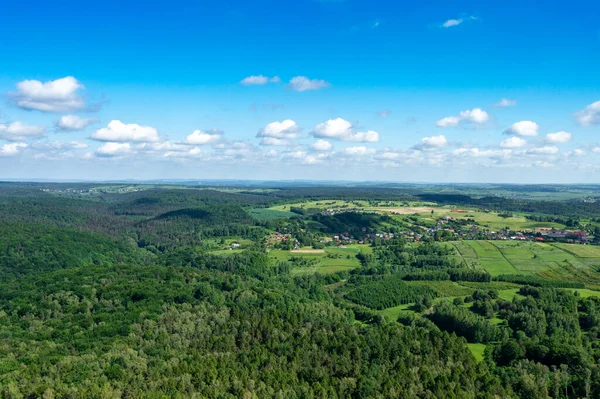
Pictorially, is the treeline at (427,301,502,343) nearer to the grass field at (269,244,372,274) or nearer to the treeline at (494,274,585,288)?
the treeline at (494,274,585,288)

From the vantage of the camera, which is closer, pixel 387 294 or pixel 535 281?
pixel 387 294

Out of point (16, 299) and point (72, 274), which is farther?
point (72, 274)

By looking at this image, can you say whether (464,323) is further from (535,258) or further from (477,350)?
(535,258)

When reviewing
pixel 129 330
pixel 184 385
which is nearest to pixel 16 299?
pixel 129 330

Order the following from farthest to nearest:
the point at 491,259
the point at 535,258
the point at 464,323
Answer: the point at 491,259 → the point at 535,258 → the point at 464,323

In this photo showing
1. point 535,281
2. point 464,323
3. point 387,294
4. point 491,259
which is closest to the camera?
point 464,323

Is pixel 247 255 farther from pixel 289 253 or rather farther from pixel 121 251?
pixel 121 251

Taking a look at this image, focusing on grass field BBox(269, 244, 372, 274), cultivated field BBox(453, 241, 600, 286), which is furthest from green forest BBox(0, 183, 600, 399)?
grass field BBox(269, 244, 372, 274)

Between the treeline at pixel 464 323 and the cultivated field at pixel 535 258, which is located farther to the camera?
the cultivated field at pixel 535 258

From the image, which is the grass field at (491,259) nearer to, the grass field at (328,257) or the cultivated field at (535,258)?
the cultivated field at (535,258)

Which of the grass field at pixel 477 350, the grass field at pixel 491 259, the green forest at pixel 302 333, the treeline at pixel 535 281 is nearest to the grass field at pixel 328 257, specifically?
the green forest at pixel 302 333

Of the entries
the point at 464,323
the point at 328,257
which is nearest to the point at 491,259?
the point at 328,257
